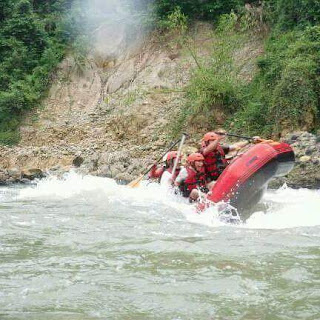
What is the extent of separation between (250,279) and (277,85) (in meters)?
11.2

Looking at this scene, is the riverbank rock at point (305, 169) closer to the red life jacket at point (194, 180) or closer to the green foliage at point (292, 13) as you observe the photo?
the red life jacket at point (194, 180)

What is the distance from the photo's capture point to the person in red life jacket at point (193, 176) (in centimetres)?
809

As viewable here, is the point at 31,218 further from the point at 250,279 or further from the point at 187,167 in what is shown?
the point at 250,279

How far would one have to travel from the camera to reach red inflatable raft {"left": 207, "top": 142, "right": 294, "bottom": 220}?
7.27 meters

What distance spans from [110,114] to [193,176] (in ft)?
36.9

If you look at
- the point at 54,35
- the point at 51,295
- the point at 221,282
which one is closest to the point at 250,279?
the point at 221,282

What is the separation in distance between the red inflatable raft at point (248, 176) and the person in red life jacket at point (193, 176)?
691 mm

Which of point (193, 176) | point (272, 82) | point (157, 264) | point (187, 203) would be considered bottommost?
point (157, 264)

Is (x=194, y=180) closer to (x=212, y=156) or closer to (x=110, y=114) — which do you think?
(x=212, y=156)

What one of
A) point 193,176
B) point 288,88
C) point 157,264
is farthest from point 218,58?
point 157,264

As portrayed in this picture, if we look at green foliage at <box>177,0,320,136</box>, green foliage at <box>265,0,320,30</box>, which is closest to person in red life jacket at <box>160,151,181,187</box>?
green foliage at <box>177,0,320,136</box>

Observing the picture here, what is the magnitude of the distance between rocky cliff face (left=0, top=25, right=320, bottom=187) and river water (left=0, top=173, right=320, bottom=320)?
713cm

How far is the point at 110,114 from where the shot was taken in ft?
62.5

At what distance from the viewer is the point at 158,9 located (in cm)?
2069
